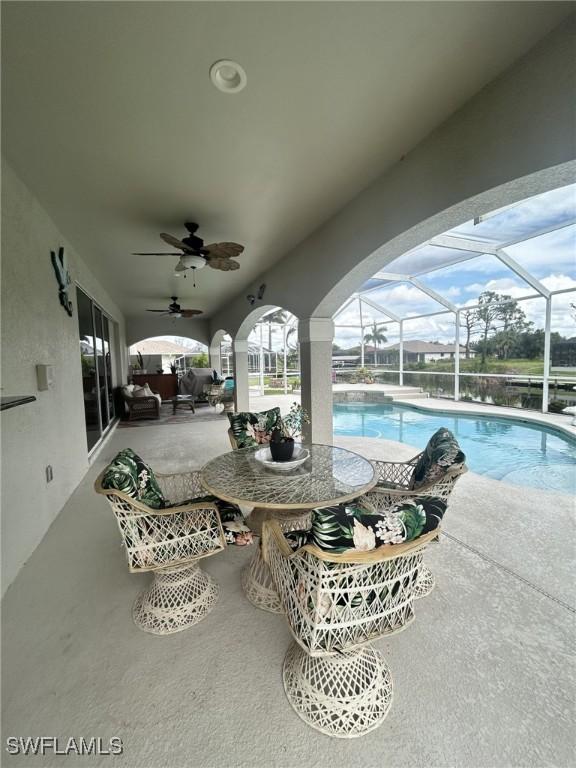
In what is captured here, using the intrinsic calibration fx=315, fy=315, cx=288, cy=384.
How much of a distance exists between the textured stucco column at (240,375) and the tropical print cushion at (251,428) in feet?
13.8

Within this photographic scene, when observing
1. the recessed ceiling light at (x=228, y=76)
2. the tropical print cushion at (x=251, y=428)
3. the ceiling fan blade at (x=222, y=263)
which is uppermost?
the recessed ceiling light at (x=228, y=76)

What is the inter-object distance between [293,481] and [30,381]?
219 cm

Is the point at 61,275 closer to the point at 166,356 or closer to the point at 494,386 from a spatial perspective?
the point at 494,386

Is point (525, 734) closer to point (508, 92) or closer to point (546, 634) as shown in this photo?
point (546, 634)

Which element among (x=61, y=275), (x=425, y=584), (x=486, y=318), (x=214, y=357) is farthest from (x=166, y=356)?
(x=425, y=584)

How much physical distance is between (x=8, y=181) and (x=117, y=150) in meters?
0.84

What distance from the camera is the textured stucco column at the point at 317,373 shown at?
3.76m

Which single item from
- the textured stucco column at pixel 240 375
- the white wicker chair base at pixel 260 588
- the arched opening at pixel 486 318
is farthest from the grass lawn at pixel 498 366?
the white wicker chair base at pixel 260 588

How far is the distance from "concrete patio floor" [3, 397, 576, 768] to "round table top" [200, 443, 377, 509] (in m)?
0.68

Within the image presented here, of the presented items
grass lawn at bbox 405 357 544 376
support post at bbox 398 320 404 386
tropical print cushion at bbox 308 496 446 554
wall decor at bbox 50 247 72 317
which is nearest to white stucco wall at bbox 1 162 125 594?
wall decor at bbox 50 247 72 317

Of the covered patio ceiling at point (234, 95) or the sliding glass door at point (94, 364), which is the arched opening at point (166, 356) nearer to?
the sliding glass door at point (94, 364)

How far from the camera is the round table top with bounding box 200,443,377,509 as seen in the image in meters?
1.51

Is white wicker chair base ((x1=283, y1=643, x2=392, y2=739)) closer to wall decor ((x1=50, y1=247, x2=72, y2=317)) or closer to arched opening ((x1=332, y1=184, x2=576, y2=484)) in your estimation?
arched opening ((x1=332, y1=184, x2=576, y2=484))

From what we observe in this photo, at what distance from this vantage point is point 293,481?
1.73m
